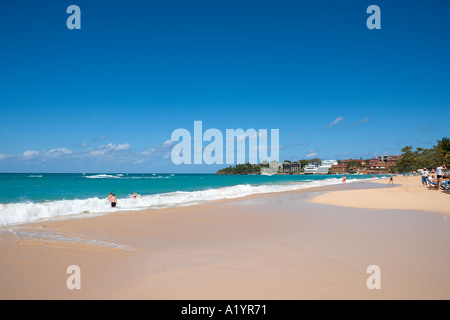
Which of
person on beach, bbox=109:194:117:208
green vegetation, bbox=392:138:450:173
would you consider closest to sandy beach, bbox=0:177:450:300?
person on beach, bbox=109:194:117:208

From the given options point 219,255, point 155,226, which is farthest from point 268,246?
point 155,226

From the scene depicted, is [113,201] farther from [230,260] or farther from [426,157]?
[426,157]

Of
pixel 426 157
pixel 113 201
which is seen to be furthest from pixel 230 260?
pixel 426 157

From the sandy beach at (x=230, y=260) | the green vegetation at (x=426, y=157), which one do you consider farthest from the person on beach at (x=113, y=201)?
the green vegetation at (x=426, y=157)

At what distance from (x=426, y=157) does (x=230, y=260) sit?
9276 cm

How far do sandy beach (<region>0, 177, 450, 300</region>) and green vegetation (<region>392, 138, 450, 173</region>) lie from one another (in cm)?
5530

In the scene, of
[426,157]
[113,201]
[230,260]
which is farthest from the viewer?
[426,157]

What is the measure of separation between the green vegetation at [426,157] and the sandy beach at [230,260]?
55295mm

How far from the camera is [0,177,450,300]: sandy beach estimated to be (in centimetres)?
398

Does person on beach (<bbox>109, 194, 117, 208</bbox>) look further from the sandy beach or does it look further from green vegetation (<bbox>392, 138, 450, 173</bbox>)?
green vegetation (<bbox>392, 138, 450, 173</bbox>)

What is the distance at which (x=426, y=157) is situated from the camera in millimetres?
78438
